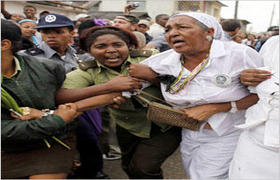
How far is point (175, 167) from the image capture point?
11.8ft

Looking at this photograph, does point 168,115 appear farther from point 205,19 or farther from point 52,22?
point 52,22

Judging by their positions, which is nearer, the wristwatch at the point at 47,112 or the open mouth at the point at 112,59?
the wristwatch at the point at 47,112

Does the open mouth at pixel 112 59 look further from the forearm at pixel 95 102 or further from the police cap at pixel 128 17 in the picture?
the police cap at pixel 128 17

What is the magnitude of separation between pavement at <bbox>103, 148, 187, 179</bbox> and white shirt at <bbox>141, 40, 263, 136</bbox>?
148 centimetres

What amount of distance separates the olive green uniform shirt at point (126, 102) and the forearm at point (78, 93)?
12cm

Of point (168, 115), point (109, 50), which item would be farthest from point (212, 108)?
point (109, 50)

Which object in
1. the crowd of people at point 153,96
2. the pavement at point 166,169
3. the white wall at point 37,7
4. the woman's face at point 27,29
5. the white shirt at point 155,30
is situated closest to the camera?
the crowd of people at point 153,96

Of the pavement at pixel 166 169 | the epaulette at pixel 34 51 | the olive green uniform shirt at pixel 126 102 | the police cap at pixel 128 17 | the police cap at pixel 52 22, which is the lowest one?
the pavement at pixel 166 169

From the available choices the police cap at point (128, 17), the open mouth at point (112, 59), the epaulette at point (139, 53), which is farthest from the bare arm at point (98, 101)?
the police cap at point (128, 17)

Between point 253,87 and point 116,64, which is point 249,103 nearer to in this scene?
point 253,87

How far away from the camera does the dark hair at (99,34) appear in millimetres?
2375

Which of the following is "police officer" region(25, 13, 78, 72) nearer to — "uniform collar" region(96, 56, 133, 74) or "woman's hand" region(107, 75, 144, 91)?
"uniform collar" region(96, 56, 133, 74)

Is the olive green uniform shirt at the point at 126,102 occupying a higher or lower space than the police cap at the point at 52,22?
lower

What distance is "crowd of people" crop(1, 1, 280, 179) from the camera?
1.79 m
